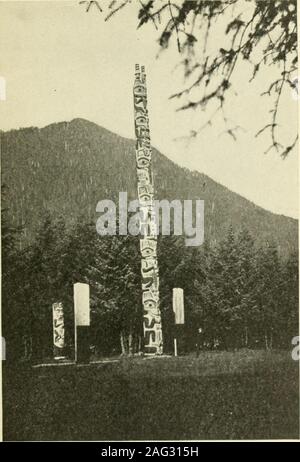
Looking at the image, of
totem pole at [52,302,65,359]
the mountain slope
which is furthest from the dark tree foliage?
totem pole at [52,302,65,359]

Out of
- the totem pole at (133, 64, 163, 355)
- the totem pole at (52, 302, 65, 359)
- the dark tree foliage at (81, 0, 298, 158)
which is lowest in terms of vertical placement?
the totem pole at (52, 302, 65, 359)

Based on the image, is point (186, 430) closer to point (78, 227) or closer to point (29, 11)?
point (78, 227)

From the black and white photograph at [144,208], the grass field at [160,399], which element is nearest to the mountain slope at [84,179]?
the black and white photograph at [144,208]

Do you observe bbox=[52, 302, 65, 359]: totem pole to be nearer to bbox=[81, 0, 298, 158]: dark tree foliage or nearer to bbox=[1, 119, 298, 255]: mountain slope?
bbox=[1, 119, 298, 255]: mountain slope

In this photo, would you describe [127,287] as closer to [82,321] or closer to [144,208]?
[82,321]

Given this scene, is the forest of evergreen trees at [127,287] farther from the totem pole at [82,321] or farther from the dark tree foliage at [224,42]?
the dark tree foliage at [224,42]

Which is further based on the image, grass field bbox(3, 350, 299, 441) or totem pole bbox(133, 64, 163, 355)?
totem pole bbox(133, 64, 163, 355)

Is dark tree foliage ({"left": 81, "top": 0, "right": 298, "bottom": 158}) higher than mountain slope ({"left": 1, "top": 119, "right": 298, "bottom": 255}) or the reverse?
higher

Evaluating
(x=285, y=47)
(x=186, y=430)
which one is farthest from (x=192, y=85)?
(x=186, y=430)
